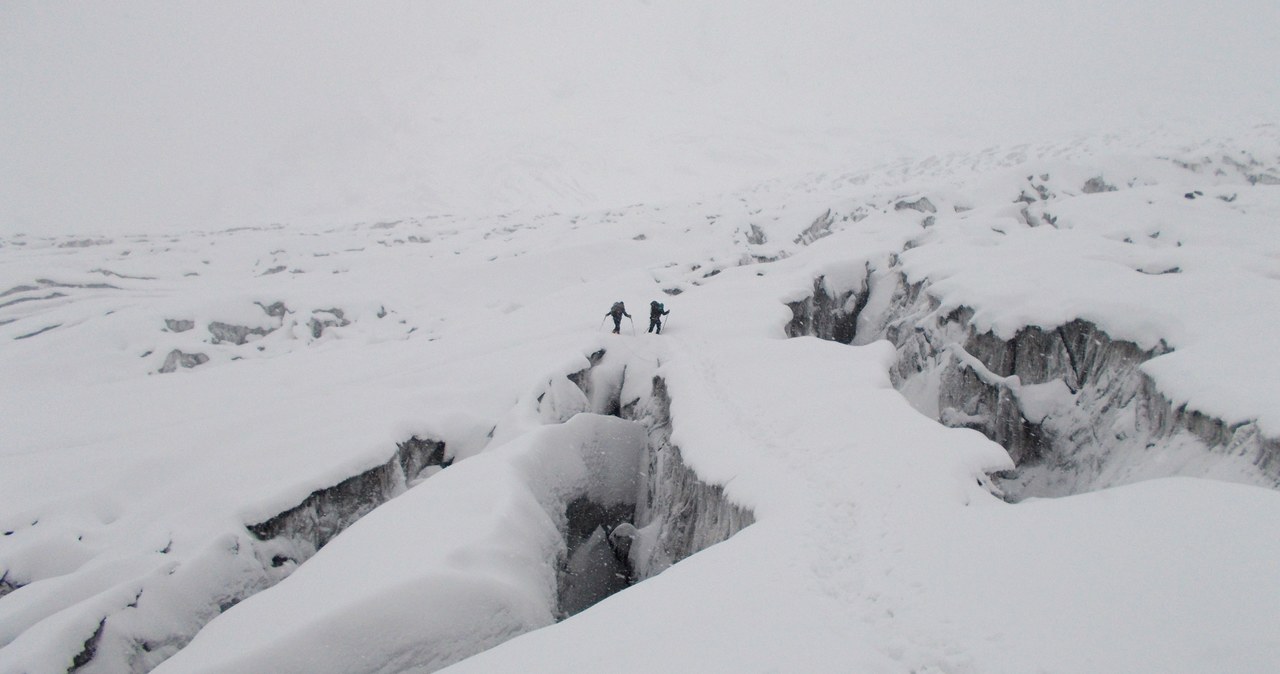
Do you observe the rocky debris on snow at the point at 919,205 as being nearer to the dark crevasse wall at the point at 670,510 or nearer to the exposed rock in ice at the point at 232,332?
the dark crevasse wall at the point at 670,510

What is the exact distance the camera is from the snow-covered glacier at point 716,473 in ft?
20.4

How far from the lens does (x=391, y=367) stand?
68.3ft

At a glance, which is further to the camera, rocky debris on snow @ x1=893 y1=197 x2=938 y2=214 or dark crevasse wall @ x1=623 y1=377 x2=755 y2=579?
rocky debris on snow @ x1=893 y1=197 x2=938 y2=214

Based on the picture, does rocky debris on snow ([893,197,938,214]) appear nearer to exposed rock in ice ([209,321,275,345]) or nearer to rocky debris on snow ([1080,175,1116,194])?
rocky debris on snow ([1080,175,1116,194])

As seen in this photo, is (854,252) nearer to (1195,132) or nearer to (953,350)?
(953,350)

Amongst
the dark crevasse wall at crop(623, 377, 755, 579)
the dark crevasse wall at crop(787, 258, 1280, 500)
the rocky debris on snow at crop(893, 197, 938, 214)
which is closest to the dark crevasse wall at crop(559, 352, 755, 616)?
the dark crevasse wall at crop(623, 377, 755, 579)

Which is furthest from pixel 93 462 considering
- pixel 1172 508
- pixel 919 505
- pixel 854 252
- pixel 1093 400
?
pixel 854 252

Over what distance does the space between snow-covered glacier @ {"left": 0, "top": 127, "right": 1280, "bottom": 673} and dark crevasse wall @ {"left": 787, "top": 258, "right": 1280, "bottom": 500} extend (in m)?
0.10

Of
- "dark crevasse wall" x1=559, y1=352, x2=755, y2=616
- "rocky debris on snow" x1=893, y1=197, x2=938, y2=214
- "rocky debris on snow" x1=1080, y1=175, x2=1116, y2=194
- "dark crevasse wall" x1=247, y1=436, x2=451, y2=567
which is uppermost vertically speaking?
"rocky debris on snow" x1=893, y1=197, x2=938, y2=214

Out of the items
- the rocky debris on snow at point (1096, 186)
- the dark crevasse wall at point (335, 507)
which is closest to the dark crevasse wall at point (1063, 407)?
the dark crevasse wall at point (335, 507)

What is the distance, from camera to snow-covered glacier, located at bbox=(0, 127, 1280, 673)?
245 inches

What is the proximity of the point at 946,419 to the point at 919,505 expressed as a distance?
1100cm

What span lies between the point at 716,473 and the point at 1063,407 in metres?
12.3

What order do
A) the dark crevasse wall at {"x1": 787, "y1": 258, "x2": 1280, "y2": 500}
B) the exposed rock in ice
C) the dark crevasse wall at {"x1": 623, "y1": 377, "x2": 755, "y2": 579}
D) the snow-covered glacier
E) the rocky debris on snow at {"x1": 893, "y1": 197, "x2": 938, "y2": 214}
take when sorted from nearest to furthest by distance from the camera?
1. the snow-covered glacier
2. the dark crevasse wall at {"x1": 623, "y1": 377, "x2": 755, "y2": 579}
3. the dark crevasse wall at {"x1": 787, "y1": 258, "x2": 1280, "y2": 500}
4. the exposed rock in ice
5. the rocky debris on snow at {"x1": 893, "y1": 197, "x2": 938, "y2": 214}
